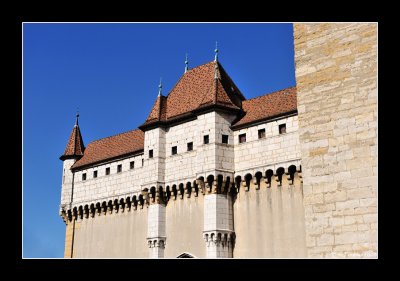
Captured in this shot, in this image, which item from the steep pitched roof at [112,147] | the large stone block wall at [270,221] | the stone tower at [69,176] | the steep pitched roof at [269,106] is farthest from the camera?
the stone tower at [69,176]

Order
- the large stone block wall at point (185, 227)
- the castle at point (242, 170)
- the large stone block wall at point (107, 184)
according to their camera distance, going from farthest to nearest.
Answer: the large stone block wall at point (107, 184), the large stone block wall at point (185, 227), the castle at point (242, 170)

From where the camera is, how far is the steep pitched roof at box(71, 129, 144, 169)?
29.9m

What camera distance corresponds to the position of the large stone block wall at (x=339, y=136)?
9.10 metres

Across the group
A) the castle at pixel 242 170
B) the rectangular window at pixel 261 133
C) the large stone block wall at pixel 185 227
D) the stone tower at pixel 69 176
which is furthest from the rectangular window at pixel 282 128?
the stone tower at pixel 69 176

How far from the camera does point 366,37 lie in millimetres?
9672

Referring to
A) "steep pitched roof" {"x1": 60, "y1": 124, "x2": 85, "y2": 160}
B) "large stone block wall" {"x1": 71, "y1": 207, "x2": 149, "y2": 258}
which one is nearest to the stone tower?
"steep pitched roof" {"x1": 60, "y1": 124, "x2": 85, "y2": 160}

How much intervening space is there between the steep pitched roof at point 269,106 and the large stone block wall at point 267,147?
14.0 inches

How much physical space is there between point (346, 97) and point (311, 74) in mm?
887

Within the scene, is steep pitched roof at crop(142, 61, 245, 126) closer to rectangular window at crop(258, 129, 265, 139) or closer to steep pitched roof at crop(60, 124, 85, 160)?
rectangular window at crop(258, 129, 265, 139)

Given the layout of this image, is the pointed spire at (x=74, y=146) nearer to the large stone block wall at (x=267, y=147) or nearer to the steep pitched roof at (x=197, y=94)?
the steep pitched roof at (x=197, y=94)

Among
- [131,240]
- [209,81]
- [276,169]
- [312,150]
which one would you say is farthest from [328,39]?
[131,240]

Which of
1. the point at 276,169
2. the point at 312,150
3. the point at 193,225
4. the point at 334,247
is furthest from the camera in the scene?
the point at 193,225

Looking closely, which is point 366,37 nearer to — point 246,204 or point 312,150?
point 312,150
